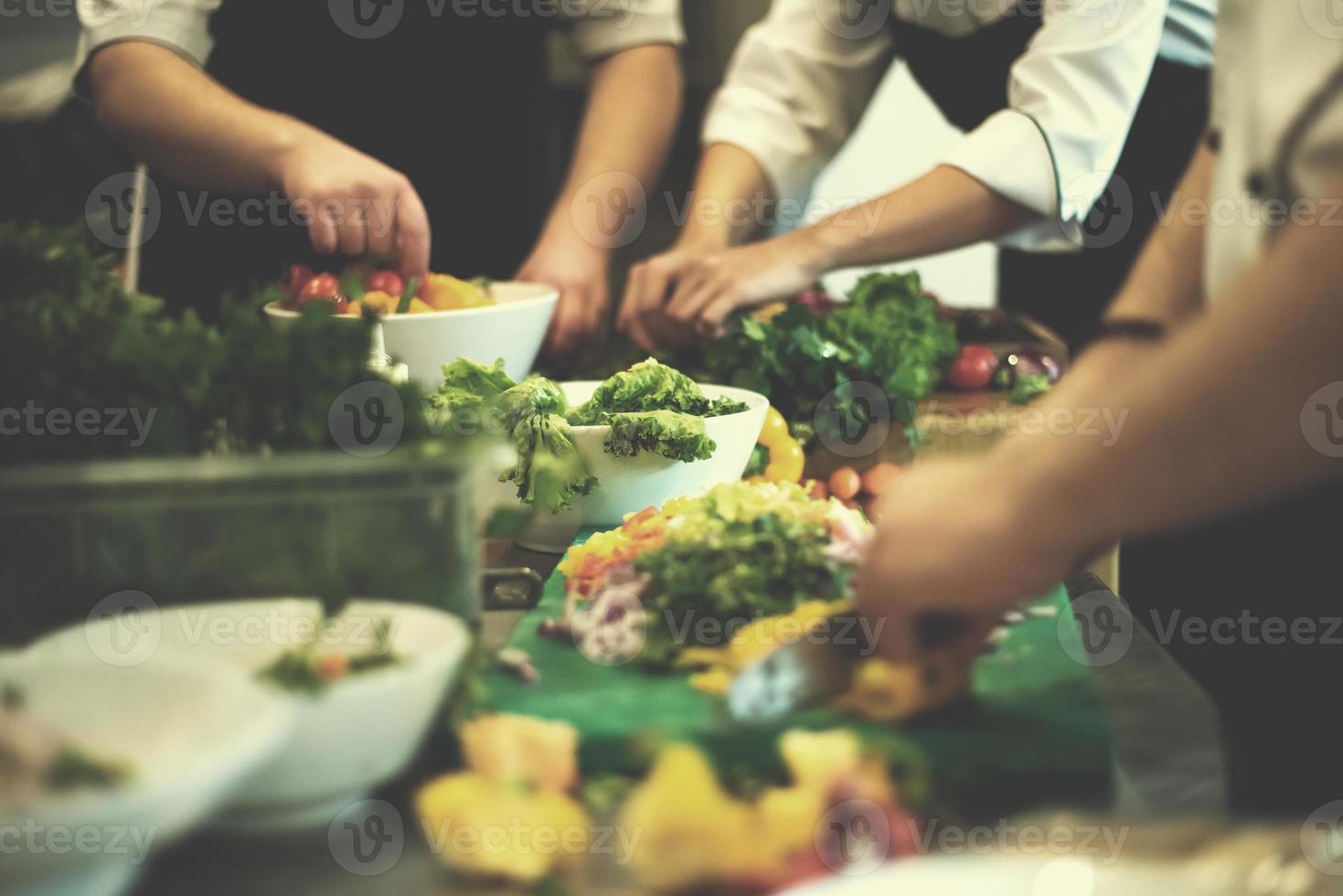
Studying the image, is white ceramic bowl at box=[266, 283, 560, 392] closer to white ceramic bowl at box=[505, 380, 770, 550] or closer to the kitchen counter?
white ceramic bowl at box=[505, 380, 770, 550]

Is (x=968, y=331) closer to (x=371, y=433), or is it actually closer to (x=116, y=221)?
(x=371, y=433)

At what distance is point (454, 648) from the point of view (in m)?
0.73

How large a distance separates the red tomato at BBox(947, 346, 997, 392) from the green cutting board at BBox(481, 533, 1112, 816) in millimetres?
984

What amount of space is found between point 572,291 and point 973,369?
26.0 inches

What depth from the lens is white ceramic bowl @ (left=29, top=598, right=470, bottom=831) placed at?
0.67 meters

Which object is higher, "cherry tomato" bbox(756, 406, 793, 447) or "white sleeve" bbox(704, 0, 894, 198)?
"white sleeve" bbox(704, 0, 894, 198)

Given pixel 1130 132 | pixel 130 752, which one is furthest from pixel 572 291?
pixel 130 752

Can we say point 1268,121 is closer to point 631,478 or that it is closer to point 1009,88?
point 631,478

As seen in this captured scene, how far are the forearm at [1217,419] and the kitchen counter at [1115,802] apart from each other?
17cm

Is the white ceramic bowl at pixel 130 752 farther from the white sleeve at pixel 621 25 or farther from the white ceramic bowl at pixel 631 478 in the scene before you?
the white sleeve at pixel 621 25

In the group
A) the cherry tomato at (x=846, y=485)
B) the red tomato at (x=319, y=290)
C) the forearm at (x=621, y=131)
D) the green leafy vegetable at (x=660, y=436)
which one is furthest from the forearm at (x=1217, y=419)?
the forearm at (x=621, y=131)

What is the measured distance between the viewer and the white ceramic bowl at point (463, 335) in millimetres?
1503

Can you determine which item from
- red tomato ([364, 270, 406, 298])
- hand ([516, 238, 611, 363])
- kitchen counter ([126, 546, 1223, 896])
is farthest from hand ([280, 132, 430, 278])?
kitchen counter ([126, 546, 1223, 896])

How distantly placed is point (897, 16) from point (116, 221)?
217cm
